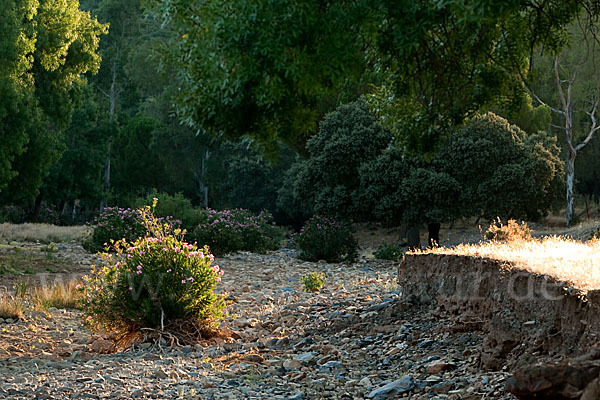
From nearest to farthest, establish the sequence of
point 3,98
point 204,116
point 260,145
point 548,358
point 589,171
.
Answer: point 204,116
point 260,145
point 548,358
point 3,98
point 589,171

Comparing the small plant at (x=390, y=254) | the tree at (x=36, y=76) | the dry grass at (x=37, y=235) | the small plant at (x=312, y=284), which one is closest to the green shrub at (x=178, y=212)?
the dry grass at (x=37, y=235)

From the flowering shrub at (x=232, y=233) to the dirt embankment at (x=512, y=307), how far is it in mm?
10108

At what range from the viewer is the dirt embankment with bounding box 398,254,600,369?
15.2 feet

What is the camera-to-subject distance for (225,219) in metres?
18.4

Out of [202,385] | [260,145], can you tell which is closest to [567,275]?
[260,145]

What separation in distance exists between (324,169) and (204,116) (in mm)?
15095

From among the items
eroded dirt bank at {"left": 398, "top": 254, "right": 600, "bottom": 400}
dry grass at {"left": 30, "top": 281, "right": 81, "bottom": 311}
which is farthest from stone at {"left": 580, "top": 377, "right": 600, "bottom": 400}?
dry grass at {"left": 30, "top": 281, "right": 81, "bottom": 311}

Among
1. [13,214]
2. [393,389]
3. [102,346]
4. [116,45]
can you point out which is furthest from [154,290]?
[116,45]

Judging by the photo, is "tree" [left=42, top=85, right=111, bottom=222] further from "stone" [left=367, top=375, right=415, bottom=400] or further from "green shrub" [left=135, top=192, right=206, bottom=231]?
"stone" [left=367, top=375, right=415, bottom=400]

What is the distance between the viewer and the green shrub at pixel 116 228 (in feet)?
52.9

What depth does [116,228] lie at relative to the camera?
16.2 metres

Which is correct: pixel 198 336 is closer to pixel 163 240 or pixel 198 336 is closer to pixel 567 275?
pixel 163 240

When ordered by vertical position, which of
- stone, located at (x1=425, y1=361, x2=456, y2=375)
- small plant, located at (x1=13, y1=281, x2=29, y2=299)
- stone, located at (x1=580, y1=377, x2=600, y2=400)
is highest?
stone, located at (x1=580, y1=377, x2=600, y2=400)

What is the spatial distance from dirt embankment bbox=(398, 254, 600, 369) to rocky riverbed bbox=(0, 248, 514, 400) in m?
0.17
